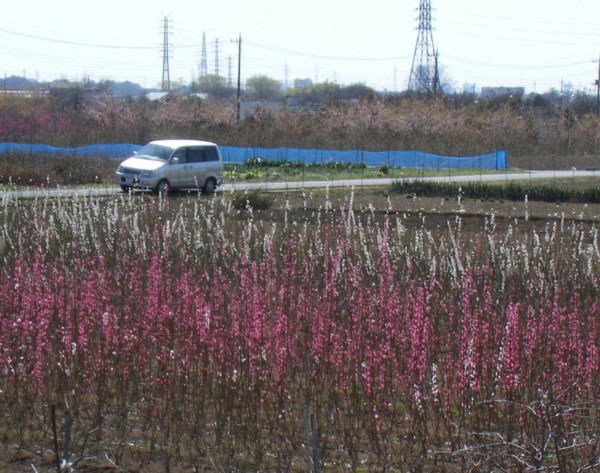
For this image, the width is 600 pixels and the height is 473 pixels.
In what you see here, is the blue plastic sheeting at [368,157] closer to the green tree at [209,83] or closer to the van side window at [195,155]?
the van side window at [195,155]

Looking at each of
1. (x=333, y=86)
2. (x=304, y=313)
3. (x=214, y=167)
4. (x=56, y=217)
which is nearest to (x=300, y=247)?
(x=56, y=217)

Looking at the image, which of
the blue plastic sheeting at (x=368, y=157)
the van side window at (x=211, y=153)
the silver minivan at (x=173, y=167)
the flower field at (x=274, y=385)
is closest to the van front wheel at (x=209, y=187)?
the silver minivan at (x=173, y=167)

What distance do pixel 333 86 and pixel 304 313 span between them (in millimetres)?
133453

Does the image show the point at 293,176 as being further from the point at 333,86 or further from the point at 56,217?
the point at 333,86

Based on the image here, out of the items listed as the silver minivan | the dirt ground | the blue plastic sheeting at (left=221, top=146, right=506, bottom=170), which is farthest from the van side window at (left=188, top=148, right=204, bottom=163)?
the blue plastic sheeting at (left=221, top=146, right=506, bottom=170)

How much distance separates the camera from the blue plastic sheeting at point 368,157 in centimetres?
3850

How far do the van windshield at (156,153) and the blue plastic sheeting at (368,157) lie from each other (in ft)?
34.5

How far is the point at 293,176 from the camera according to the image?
33781mm

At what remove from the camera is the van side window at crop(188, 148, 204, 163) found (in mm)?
27344

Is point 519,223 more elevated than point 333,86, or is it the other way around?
point 333,86

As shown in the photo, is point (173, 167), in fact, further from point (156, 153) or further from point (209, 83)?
point (209, 83)

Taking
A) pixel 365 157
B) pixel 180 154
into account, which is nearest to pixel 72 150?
pixel 180 154

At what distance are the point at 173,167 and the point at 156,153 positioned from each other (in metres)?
0.82

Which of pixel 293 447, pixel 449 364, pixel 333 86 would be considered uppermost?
pixel 333 86
